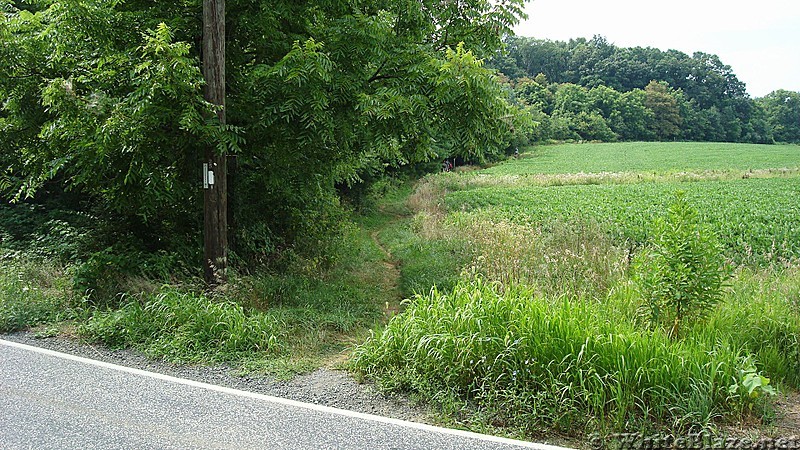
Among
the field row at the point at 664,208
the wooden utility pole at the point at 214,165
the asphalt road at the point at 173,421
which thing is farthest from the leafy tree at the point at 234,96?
the field row at the point at 664,208

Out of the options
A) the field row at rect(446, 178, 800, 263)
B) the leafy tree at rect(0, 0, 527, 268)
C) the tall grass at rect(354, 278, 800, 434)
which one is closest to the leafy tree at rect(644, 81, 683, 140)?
the field row at rect(446, 178, 800, 263)

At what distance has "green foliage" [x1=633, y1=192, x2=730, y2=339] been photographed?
5.33 metres

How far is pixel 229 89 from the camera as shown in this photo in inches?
355

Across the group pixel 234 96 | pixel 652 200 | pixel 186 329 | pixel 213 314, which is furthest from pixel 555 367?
pixel 652 200

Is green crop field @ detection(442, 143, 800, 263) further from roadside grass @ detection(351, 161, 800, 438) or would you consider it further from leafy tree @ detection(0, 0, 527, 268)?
leafy tree @ detection(0, 0, 527, 268)

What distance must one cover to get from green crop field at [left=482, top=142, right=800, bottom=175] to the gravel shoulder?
39135mm

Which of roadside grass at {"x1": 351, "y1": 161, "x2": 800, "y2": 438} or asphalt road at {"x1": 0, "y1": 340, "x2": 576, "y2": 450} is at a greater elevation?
roadside grass at {"x1": 351, "y1": 161, "x2": 800, "y2": 438}

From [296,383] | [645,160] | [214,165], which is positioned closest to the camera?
[296,383]

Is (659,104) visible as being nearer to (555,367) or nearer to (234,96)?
(234,96)

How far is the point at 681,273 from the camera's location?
211 inches

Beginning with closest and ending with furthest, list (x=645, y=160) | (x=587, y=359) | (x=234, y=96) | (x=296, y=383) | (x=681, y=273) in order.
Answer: (x=587, y=359) < (x=296, y=383) < (x=681, y=273) < (x=234, y=96) < (x=645, y=160)

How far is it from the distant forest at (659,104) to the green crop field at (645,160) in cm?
1184

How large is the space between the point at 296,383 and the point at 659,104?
9860cm

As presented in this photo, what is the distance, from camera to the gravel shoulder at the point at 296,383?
4.67 metres
